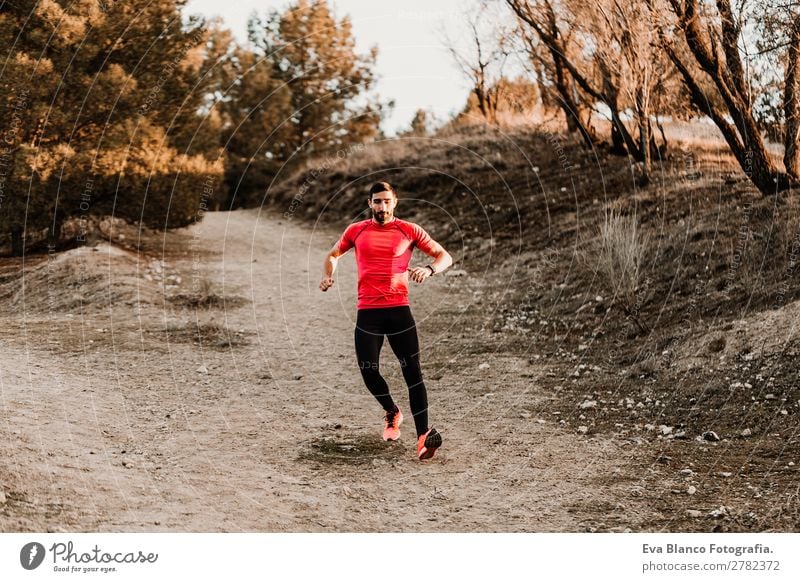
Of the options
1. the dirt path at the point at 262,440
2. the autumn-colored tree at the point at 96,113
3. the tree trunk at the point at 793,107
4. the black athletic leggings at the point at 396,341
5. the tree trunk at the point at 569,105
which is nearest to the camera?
the dirt path at the point at 262,440

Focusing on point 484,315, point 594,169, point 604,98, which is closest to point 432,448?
point 484,315

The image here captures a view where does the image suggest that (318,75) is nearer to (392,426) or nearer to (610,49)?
(610,49)

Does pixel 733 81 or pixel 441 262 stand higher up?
pixel 733 81

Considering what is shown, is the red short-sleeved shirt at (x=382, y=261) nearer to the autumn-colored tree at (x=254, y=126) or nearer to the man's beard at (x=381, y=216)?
the man's beard at (x=381, y=216)

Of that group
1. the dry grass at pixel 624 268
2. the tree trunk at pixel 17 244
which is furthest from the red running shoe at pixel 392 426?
the tree trunk at pixel 17 244

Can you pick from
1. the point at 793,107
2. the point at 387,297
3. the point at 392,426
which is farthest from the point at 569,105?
the point at 387,297

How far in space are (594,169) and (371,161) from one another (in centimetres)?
800

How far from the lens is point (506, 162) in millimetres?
18234

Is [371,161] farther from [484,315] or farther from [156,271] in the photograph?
[484,315]

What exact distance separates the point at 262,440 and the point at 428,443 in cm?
146

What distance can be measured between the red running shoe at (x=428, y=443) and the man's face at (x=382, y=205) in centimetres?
161

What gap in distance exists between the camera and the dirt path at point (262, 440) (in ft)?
17.0

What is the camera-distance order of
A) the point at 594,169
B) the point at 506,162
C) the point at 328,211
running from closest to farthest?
the point at 594,169
the point at 506,162
the point at 328,211

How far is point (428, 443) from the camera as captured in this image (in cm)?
591
